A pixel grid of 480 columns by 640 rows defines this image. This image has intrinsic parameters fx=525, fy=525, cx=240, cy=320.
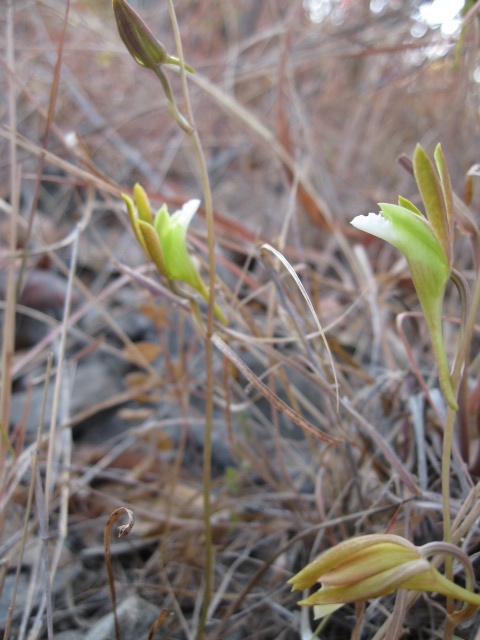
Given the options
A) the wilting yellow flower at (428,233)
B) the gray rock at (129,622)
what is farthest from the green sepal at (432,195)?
the gray rock at (129,622)

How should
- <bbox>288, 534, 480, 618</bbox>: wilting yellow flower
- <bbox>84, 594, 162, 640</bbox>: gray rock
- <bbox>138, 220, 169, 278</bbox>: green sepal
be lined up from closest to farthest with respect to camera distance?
<bbox>288, 534, 480, 618</bbox>: wilting yellow flower < <bbox>138, 220, 169, 278</bbox>: green sepal < <bbox>84, 594, 162, 640</bbox>: gray rock

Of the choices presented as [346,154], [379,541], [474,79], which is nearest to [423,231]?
[379,541]

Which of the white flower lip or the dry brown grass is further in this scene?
the dry brown grass

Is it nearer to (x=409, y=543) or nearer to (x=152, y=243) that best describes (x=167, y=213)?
(x=152, y=243)

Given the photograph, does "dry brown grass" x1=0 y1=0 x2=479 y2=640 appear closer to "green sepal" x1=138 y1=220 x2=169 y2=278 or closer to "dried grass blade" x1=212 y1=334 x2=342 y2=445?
"dried grass blade" x1=212 y1=334 x2=342 y2=445

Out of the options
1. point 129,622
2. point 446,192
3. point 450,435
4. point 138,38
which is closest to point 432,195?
point 446,192

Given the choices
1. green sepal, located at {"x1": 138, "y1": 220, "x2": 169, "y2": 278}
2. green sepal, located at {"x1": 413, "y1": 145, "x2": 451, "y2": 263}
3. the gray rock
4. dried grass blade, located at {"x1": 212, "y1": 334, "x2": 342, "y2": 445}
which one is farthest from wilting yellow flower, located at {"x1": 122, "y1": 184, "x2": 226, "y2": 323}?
the gray rock

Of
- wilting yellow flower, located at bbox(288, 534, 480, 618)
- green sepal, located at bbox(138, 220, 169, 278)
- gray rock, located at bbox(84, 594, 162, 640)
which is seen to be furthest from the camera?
gray rock, located at bbox(84, 594, 162, 640)
